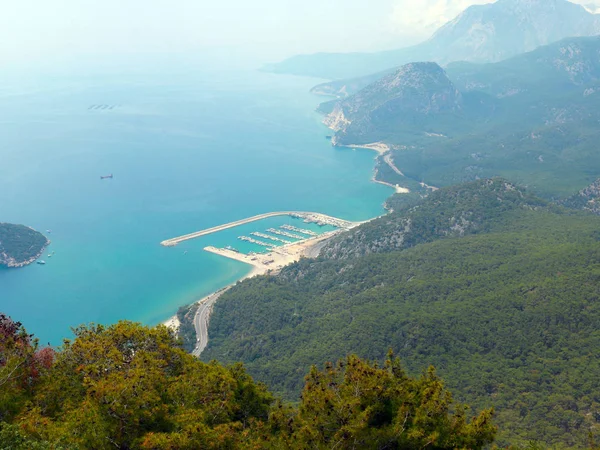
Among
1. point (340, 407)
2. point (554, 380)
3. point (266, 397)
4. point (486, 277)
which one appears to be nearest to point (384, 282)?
point (486, 277)

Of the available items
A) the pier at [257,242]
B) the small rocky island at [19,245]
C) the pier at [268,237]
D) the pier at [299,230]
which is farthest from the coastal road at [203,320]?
the small rocky island at [19,245]

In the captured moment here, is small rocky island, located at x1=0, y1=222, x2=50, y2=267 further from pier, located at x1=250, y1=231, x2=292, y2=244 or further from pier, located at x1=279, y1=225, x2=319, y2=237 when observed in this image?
pier, located at x1=279, y1=225, x2=319, y2=237

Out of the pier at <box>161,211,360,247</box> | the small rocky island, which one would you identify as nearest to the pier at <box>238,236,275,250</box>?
the pier at <box>161,211,360,247</box>

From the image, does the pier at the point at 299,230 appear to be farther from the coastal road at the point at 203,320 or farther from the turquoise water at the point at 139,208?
the coastal road at the point at 203,320

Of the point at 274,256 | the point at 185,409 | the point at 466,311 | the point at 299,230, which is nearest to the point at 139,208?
the point at 299,230

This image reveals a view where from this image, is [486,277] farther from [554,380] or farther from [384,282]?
[554,380]

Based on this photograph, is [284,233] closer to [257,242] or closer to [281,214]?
[257,242]
